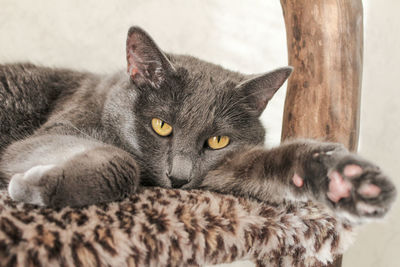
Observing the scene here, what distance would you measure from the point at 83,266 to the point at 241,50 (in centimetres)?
174

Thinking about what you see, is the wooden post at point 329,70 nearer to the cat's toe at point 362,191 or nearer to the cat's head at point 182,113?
the cat's head at point 182,113

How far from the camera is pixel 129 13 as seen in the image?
6.10 feet

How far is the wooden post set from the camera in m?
1.10

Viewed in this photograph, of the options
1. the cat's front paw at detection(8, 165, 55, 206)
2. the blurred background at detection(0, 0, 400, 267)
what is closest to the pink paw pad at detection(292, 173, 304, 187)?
the cat's front paw at detection(8, 165, 55, 206)

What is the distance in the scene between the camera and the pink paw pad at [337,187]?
643mm

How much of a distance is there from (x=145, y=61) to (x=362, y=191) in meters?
0.74

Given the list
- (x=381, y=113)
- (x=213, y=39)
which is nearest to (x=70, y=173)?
(x=213, y=39)

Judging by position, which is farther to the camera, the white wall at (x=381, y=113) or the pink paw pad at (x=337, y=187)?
the white wall at (x=381, y=113)

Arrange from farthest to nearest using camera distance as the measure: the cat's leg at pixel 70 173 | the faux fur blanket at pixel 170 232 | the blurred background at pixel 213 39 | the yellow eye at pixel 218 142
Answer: the blurred background at pixel 213 39 → the yellow eye at pixel 218 142 → the cat's leg at pixel 70 173 → the faux fur blanket at pixel 170 232

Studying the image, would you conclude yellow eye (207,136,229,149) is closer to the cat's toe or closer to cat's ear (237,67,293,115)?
cat's ear (237,67,293,115)

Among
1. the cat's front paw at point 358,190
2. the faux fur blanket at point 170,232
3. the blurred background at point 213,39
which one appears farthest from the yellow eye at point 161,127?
the blurred background at point 213,39

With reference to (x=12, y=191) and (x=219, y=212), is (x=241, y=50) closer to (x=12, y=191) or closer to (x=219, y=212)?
(x=219, y=212)

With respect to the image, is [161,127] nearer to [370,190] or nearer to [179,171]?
[179,171]

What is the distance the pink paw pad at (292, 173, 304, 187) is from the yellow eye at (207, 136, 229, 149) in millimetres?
342
